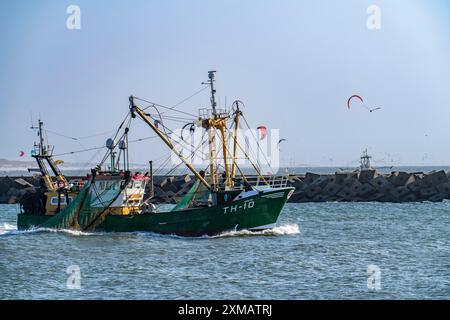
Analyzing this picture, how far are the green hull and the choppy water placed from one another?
0.62 meters

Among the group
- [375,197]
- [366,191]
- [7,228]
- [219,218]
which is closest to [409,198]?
[375,197]

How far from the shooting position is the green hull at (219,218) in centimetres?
4047

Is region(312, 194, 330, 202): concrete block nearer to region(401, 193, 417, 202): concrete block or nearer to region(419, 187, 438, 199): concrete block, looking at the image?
region(401, 193, 417, 202): concrete block

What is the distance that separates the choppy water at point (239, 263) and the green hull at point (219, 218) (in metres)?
0.62

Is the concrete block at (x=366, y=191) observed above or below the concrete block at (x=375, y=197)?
above

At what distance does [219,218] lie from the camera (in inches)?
1599

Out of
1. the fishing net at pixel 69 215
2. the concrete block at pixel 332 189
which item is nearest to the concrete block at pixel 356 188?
the concrete block at pixel 332 189

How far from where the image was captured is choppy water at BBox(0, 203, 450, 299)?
2581cm

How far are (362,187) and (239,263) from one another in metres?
44.0

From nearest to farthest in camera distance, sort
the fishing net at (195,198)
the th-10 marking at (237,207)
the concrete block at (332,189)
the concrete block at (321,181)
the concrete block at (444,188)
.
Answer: the th-10 marking at (237,207), the fishing net at (195,198), the concrete block at (444,188), the concrete block at (332,189), the concrete block at (321,181)

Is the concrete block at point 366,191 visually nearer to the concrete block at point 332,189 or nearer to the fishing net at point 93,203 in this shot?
the concrete block at point 332,189
